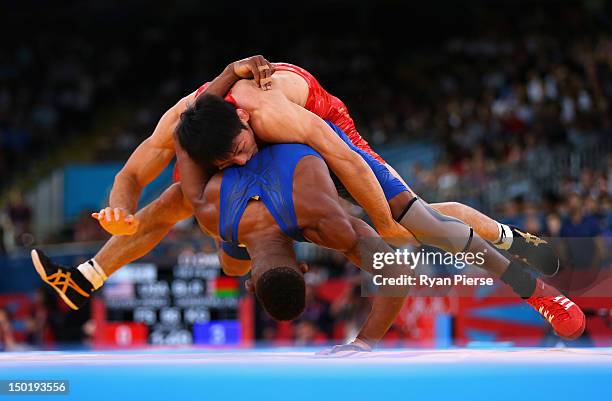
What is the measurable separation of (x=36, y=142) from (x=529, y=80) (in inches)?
297

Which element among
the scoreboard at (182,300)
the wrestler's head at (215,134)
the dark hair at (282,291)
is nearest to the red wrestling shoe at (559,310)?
the dark hair at (282,291)

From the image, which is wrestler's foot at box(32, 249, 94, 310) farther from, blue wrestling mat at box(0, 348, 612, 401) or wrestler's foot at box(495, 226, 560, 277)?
wrestler's foot at box(495, 226, 560, 277)

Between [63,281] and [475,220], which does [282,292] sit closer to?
[475,220]

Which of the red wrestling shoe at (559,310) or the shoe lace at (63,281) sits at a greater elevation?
the shoe lace at (63,281)

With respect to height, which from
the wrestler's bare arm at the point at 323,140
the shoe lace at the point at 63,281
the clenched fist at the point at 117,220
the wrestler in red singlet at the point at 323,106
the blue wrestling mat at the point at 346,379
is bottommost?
the blue wrestling mat at the point at 346,379

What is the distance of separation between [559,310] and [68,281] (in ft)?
7.19

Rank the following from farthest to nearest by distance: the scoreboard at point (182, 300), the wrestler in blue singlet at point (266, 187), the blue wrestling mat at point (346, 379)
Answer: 1. the scoreboard at point (182, 300)
2. the wrestler in blue singlet at point (266, 187)
3. the blue wrestling mat at point (346, 379)

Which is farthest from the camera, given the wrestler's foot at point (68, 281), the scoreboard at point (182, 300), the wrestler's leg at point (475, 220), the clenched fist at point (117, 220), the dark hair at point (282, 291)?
the scoreboard at point (182, 300)

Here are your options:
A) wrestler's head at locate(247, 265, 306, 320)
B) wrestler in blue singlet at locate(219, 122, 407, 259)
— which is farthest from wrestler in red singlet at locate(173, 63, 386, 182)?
wrestler's head at locate(247, 265, 306, 320)

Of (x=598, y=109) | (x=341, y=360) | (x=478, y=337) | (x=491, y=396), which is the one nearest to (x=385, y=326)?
(x=341, y=360)

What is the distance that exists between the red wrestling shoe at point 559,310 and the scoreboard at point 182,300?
461cm

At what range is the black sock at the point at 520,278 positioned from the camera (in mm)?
3988

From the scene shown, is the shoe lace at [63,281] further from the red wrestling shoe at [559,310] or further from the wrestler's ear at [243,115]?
the red wrestling shoe at [559,310]

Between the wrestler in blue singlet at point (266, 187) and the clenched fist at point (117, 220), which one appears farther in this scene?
the clenched fist at point (117, 220)
